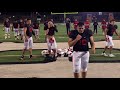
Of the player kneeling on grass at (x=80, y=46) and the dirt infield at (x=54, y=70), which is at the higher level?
the player kneeling on grass at (x=80, y=46)

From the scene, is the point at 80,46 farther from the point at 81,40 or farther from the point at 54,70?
the point at 54,70

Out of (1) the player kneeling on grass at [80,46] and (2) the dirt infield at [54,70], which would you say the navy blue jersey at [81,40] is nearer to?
(1) the player kneeling on grass at [80,46]

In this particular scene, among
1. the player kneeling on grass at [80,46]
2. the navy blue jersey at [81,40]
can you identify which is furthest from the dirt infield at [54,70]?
the navy blue jersey at [81,40]

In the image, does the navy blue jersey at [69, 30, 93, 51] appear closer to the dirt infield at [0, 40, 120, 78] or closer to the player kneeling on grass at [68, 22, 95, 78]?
the player kneeling on grass at [68, 22, 95, 78]

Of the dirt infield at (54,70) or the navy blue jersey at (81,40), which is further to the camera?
the dirt infield at (54,70)

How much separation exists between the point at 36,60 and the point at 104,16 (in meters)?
40.1

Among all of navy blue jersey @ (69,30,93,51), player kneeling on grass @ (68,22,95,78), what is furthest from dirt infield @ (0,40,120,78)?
navy blue jersey @ (69,30,93,51)

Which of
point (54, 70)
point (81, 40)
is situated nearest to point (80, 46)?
point (81, 40)

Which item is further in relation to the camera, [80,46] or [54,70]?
[54,70]

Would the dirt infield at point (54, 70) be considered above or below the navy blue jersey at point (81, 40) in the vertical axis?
below

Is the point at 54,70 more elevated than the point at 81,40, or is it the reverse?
the point at 81,40

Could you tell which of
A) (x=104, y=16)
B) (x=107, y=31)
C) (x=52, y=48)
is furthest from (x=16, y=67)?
(x=104, y=16)

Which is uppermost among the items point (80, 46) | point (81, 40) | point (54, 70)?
point (81, 40)
